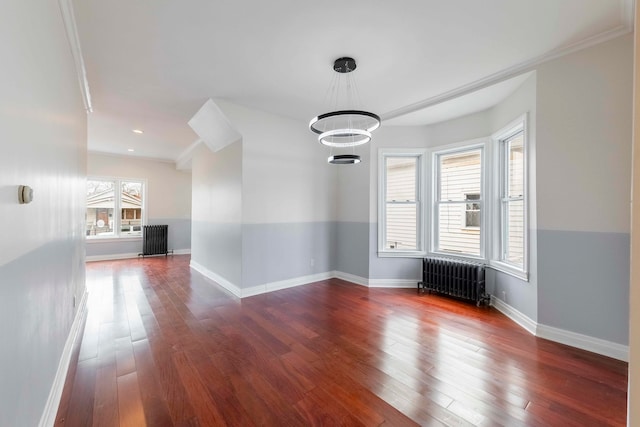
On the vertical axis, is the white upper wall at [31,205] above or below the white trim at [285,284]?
above

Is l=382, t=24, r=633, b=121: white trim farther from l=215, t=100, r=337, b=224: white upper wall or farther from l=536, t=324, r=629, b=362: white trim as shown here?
l=536, t=324, r=629, b=362: white trim

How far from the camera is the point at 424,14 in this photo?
2.22 metres

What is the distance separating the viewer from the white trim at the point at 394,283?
4609 millimetres

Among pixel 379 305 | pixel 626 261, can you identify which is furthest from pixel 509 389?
pixel 379 305

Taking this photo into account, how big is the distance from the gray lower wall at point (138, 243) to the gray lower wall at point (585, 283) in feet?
28.5

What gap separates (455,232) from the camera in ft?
14.3

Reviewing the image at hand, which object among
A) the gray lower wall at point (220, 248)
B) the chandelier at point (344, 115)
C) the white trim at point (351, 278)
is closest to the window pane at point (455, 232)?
the white trim at point (351, 278)

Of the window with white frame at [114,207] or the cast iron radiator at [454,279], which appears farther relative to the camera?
the window with white frame at [114,207]

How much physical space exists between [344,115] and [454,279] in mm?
2961

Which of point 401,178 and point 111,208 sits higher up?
point 401,178

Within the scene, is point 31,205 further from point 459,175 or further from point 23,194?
point 459,175

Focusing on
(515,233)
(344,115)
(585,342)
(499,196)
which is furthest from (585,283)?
(344,115)

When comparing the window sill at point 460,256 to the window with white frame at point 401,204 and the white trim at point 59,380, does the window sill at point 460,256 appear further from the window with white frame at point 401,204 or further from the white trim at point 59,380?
the white trim at point 59,380

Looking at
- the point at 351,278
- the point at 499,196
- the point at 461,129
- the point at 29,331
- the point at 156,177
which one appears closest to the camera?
the point at 29,331
